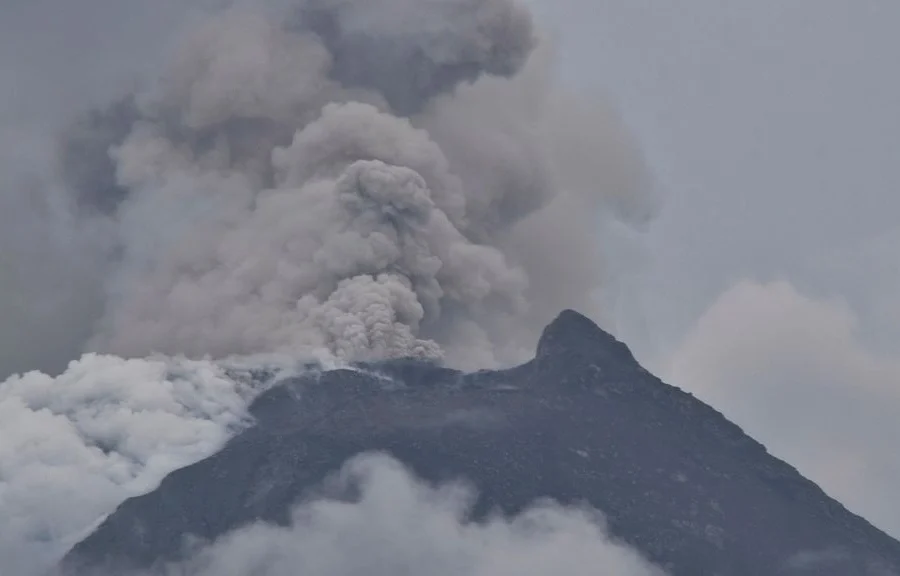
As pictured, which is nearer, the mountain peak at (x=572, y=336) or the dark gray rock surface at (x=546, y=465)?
the dark gray rock surface at (x=546, y=465)

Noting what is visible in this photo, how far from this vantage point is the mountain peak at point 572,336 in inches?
4316

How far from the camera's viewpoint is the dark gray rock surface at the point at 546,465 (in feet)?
335

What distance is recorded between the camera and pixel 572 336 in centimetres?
11056

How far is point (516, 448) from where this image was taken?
351ft

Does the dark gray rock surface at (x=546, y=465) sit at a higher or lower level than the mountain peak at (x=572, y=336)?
lower

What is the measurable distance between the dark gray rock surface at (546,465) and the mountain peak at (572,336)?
78mm

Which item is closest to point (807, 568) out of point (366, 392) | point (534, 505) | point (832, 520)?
point (832, 520)

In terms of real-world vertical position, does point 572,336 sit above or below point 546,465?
above

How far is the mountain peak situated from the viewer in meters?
110

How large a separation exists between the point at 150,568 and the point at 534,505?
16.2 metres

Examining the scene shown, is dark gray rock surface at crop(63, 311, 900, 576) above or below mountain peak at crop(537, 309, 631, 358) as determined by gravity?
below

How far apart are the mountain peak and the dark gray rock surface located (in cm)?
8

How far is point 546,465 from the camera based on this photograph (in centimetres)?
10675

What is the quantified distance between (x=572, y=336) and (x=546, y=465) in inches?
266
